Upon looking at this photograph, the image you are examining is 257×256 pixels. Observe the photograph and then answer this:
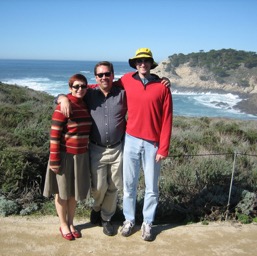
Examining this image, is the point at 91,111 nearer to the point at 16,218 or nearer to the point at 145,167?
the point at 145,167

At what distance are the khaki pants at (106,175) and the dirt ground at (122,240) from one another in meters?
0.38

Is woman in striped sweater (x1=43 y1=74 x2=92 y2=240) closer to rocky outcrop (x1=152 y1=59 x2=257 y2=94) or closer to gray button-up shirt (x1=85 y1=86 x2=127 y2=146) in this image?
gray button-up shirt (x1=85 y1=86 x2=127 y2=146)

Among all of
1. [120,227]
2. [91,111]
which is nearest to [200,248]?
[120,227]

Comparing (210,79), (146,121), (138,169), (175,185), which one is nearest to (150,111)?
(146,121)

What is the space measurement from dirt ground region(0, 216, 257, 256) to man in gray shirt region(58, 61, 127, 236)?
0.29 m

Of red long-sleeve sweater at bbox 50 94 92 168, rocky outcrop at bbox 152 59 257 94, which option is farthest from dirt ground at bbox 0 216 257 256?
rocky outcrop at bbox 152 59 257 94

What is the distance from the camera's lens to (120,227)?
430 cm

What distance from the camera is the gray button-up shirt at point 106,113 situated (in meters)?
3.73

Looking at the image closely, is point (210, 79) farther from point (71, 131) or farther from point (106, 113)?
point (71, 131)

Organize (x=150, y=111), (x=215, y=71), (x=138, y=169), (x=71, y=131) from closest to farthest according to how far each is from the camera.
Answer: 1. (x=71, y=131)
2. (x=150, y=111)
3. (x=138, y=169)
4. (x=215, y=71)

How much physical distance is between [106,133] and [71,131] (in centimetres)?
42

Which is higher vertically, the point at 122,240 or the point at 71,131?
the point at 71,131

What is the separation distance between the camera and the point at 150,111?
368 centimetres

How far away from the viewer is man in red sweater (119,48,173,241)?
12.1ft
